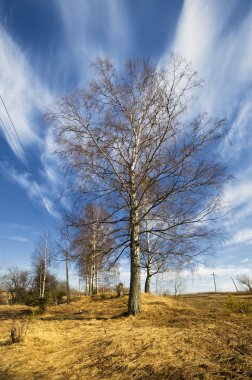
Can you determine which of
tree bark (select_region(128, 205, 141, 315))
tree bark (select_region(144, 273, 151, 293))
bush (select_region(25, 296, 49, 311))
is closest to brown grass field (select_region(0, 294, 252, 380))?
tree bark (select_region(128, 205, 141, 315))

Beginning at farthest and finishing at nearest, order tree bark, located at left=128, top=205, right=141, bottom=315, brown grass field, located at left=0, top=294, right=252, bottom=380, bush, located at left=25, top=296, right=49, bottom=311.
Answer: bush, located at left=25, top=296, right=49, bottom=311, tree bark, located at left=128, top=205, right=141, bottom=315, brown grass field, located at left=0, top=294, right=252, bottom=380

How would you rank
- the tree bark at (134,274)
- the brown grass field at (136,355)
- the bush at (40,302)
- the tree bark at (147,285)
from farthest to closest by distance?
the tree bark at (147,285)
the bush at (40,302)
the tree bark at (134,274)
the brown grass field at (136,355)

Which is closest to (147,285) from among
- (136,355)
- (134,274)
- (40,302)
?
(40,302)

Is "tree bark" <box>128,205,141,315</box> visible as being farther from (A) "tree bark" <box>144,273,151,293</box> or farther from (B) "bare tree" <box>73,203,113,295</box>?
(A) "tree bark" <box>144,273,151,293</box>

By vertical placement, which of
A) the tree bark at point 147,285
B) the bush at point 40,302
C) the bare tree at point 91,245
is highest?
the bare tree at point 91,245

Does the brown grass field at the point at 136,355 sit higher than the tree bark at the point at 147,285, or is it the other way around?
the tree bark at the point at 147,285

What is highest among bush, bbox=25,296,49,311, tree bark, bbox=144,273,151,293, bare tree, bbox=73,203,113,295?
bare tree, bbox=73,203,113,295

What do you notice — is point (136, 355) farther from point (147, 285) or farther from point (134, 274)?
point (147, 285)

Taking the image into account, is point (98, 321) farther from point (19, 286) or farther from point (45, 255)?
point (19, 286)

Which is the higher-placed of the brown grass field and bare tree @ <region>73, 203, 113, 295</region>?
bare tree @ <region>73, 203, 113, 295</region>

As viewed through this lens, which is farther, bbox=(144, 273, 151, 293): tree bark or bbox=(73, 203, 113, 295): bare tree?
bbox=(144, 273, 151, 293): tree bark

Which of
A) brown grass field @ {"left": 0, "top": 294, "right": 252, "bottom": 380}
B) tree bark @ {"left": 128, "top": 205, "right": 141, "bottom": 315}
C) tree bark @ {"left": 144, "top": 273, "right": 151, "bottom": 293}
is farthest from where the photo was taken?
tree bark @ {"left": 144, "top": 273, "right": 151, "bottom": 293}

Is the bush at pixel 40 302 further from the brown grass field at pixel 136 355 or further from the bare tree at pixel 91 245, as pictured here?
the brown grass field at pixel 136 355

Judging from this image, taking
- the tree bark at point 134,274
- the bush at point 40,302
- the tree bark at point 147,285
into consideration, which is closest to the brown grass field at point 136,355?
the tree bark at point 134,274
